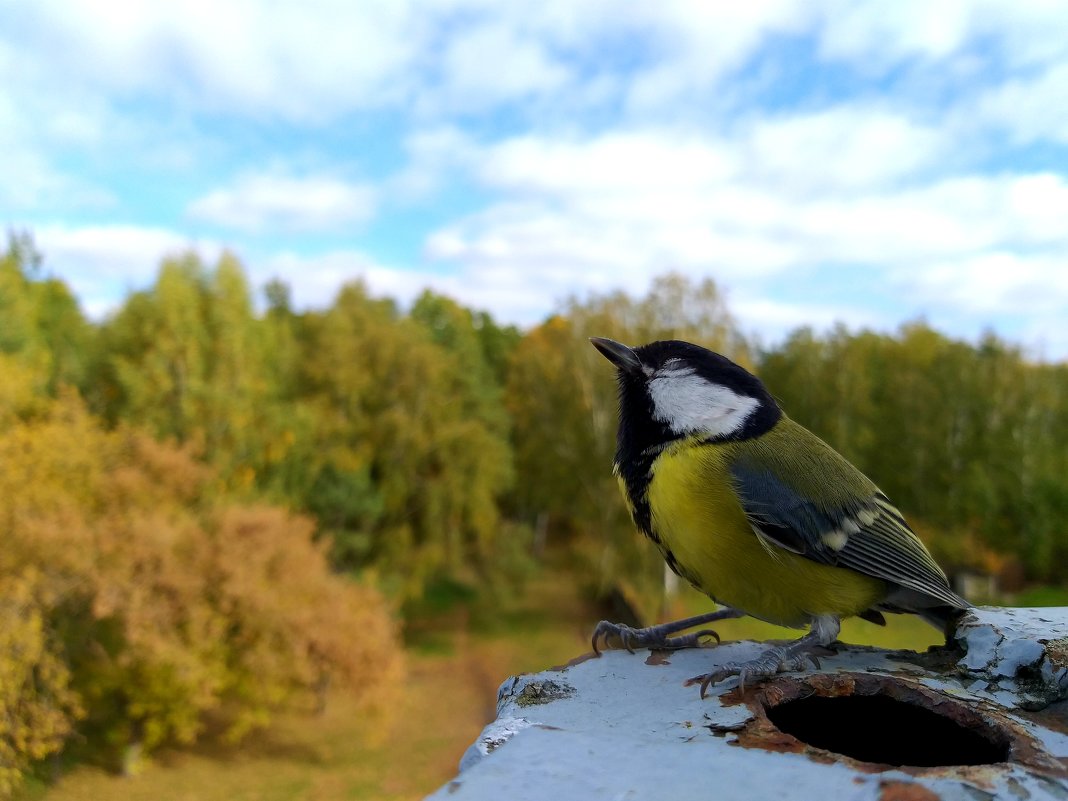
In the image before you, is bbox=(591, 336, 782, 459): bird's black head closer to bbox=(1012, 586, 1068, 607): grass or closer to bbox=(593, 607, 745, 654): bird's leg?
bbox=(593, 607, 745, 654): bird's leg

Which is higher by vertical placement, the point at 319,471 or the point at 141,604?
the point at 319,471

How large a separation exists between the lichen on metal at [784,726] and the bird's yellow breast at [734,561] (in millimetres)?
161

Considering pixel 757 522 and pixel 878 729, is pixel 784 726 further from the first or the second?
pixel 757 522

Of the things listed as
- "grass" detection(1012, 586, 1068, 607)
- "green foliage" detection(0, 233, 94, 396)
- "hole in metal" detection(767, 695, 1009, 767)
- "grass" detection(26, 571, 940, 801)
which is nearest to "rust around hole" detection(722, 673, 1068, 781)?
"hole in metal" detection(767, 695, 1009, 767)

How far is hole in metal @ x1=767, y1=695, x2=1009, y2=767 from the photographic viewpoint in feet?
4.46

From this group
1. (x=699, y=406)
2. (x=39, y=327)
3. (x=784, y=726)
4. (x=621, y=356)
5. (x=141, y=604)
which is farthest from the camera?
(x=39, y=327)

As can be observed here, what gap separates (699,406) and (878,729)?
102cm

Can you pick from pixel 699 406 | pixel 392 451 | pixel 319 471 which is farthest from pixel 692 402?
pixel 392 451

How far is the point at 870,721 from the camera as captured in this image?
149cm

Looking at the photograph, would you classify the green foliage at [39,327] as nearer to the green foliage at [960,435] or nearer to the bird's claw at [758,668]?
the bird's claw at [758,668]

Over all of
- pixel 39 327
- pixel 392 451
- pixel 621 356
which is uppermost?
pixel 39 327

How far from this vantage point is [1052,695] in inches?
52.4

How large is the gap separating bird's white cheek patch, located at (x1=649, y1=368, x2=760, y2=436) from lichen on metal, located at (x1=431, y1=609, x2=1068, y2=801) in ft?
2.19

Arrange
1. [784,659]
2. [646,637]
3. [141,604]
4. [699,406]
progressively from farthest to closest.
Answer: [141,604] < [699,406] < [646,637] < [784,659]
